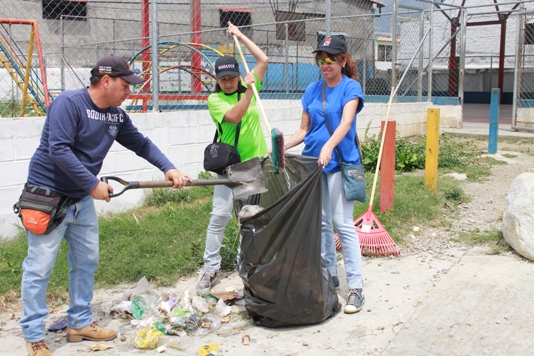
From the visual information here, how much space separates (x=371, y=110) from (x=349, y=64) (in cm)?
603

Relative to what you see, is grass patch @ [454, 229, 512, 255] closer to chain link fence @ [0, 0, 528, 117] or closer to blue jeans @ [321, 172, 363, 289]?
blue jeans @ [321, 172, 363, 289]

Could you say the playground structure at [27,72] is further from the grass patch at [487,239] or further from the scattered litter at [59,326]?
the grass patch at [487,239]

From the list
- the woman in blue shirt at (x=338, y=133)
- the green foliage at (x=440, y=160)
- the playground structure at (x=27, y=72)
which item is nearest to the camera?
the woman in blue shirt at (x=338, y=133)

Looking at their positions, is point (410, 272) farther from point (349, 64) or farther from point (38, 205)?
point (38, 205)

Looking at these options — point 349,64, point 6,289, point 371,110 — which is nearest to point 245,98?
point 349,64

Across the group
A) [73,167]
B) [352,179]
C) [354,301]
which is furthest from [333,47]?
[73,167]

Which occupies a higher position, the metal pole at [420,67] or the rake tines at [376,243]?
the metal pole at [420,67]

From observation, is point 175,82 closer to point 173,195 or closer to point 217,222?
point 173,195

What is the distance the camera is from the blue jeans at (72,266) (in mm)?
3246

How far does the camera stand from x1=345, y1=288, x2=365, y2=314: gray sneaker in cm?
387

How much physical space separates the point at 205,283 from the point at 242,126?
1.18 meters

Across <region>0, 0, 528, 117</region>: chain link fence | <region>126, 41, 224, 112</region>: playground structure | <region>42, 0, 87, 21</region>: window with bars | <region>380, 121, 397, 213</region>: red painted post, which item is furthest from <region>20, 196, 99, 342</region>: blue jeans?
<region>42, 0, 87, 21</region>: window with bars

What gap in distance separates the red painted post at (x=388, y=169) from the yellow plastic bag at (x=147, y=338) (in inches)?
121

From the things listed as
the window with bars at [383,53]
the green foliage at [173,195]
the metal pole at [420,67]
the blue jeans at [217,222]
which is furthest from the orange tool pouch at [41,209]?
the window with bars at [383,53]
